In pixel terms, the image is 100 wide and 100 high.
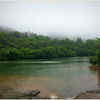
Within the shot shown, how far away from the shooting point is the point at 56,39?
20.9 meters

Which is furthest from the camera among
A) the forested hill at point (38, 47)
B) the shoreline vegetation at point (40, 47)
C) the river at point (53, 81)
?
the forested hill at point (38, 47)

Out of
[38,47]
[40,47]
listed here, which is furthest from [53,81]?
[38,47]

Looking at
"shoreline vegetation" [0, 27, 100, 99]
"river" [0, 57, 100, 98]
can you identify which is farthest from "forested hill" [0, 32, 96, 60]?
"river" [0, 57, 100, 98]

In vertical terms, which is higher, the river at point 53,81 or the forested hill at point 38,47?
the forested hill at point 38,47

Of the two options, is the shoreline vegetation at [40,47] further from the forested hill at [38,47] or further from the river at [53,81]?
the river at [53,81]

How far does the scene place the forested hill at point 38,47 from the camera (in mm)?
16834

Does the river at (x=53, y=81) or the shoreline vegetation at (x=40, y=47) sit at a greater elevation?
the shoreline vegetation at (x=40, y=47)

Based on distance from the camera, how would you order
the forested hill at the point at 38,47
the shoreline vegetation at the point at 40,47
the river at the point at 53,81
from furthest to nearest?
the forested hill at the point at 38,47 → the shoreline vegetation at the point at 40,47 → the river at the point at 53,81

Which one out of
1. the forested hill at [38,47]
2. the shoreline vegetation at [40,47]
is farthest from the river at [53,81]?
the forested hill at [38,47]

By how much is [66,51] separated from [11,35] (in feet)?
28.8

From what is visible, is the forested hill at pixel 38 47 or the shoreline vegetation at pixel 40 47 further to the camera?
the forested hill at pixel 38 47

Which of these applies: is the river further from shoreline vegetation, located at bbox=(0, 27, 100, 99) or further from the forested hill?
the forested hill

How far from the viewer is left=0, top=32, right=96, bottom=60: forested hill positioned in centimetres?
1683

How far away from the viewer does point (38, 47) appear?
19.2m
